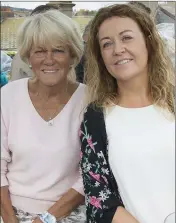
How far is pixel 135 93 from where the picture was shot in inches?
53.2

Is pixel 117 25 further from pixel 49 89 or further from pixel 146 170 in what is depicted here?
pixel 146 170

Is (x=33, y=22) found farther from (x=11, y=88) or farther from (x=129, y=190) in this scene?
(x=129, y=190)

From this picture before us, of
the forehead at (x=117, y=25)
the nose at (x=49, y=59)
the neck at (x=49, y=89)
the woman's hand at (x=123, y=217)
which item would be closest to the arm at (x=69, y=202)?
the woman's hand at (x=123, y=217)

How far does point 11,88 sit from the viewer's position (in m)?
1.49

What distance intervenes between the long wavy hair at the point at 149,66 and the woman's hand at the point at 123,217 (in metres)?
0.41

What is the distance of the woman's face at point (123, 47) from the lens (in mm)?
1253

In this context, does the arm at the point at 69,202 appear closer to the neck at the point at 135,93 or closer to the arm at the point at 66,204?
the arm at the point at 66,204

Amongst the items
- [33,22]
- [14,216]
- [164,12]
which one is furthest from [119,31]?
[14,216]

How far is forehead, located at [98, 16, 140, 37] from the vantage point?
1.26 m

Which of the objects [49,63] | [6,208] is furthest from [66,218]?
[49,63]

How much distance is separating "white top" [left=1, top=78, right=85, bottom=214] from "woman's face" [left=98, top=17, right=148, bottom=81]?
10.9 inches

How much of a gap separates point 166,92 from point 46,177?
60cm

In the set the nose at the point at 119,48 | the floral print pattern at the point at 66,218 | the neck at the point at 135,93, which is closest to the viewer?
the nose at the point at 119,48


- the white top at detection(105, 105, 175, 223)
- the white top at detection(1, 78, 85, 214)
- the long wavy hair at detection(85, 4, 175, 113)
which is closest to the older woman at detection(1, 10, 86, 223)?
the white top at detection(1, 78, 85, 214)
